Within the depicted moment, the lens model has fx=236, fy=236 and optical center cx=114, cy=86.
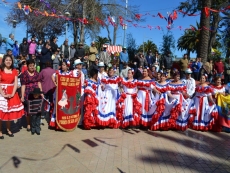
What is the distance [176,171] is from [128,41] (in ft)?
58.8

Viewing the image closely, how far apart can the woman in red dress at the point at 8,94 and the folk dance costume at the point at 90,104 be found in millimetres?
1722

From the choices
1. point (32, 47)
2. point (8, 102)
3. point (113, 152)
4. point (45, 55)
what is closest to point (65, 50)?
point (32, 47)

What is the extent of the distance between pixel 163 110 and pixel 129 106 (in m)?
0.99

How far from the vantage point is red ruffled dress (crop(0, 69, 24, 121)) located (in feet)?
17.9

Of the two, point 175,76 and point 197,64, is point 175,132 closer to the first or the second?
point 175,76

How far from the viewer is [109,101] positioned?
6914 mm

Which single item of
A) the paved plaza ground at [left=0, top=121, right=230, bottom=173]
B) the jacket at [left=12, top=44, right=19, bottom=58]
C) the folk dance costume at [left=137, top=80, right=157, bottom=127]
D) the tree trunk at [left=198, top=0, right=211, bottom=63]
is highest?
the tree trunk at [left=198, top=0, right=211, bottom=63]

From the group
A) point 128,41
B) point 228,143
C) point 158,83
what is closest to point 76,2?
point 128,41

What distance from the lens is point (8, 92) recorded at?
5.59 m

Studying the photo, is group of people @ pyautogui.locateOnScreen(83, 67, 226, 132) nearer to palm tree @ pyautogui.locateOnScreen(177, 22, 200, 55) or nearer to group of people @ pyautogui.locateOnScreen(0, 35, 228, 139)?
group of people @ pyautogui.locateOnScreen(0, 35, 228, 139)

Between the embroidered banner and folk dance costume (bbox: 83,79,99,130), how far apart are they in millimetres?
239

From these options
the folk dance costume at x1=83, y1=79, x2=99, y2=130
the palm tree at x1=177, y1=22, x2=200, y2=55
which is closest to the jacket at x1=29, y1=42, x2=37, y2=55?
the folk dance costume at x1=83, y1=79, x2=99, y2=130

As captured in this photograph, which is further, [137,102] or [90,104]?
[137,102]

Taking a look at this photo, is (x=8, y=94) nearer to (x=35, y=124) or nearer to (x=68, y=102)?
(x=35, y=124)
